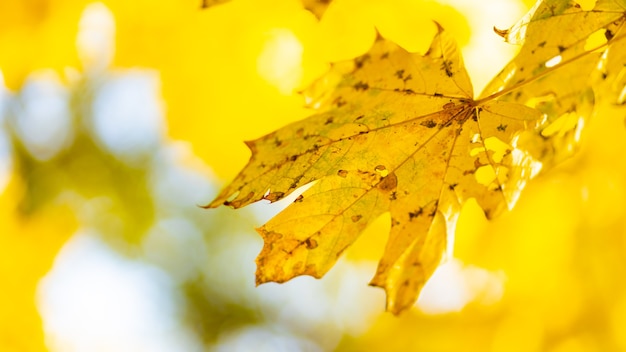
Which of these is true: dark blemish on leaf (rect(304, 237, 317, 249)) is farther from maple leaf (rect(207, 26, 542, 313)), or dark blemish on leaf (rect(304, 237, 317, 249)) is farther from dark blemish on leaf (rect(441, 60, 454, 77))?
dark blemish on leaf (rect(441, 60, 454, 77))

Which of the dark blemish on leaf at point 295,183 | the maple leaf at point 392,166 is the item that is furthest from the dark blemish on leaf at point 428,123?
the dark blemish on leaf at point 295,183

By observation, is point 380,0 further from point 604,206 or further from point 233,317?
point 233,317

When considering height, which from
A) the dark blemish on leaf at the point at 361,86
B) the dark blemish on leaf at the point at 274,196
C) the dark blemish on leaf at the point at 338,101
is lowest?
the dark blemish on leaf at the point at 274,196

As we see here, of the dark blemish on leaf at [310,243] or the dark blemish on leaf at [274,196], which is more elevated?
the dark blemish on leaf at [274,196]

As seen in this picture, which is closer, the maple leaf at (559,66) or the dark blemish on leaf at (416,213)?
the maple leaf at (559,66)

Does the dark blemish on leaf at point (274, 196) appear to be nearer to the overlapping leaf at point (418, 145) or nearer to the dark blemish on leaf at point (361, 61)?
the overlapping leaf at point (418, 145)

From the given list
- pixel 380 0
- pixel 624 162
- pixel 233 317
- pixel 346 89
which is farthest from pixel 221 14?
pixel 346 89

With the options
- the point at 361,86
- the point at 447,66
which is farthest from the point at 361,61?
the point at 447,66

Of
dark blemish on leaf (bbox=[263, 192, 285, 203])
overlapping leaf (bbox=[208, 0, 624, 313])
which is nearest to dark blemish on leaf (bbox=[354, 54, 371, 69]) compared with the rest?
overlapping leaf (bbox=[208, 0, 624, 313])
